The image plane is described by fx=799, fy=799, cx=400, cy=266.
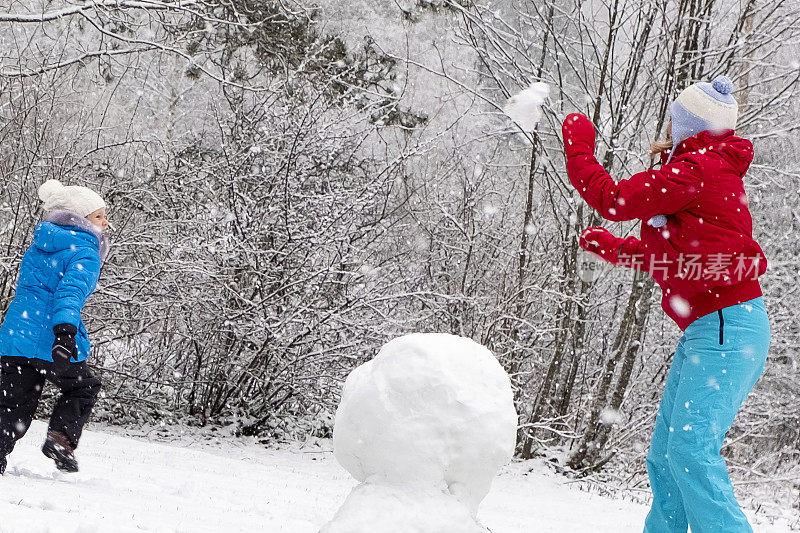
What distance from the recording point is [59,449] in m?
3.80

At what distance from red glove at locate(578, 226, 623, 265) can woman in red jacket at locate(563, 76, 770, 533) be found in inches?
9.4

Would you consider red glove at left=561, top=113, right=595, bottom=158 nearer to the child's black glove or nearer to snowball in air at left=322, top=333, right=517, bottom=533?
snowball in air at left=322, top=333, right=517, bottom=533

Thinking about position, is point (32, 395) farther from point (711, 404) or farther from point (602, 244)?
point (711, 404)

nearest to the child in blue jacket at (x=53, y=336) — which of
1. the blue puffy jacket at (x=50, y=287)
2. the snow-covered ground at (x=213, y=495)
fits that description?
the blue puffy jacket at (x=50, y=287)

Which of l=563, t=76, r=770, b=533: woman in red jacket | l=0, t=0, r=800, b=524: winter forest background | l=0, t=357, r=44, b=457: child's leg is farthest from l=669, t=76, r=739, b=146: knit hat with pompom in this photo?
l=0, t=0, r=800, b=524: winter forest background

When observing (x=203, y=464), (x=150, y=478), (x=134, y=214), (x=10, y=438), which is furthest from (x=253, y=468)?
(x=134, y=214)

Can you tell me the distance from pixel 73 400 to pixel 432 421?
233 centimetres

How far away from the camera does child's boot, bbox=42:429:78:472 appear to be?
3795mm

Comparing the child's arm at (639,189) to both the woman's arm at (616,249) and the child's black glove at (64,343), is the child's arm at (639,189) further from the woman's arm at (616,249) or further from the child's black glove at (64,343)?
the child's black glove at (64,343)

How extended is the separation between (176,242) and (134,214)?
0.82 meters

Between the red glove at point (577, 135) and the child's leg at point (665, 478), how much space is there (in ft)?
2.68

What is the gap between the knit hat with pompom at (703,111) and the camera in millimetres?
2957

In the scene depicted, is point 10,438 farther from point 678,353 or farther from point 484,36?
point 484,36

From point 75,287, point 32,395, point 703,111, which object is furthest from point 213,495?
point 703,111
